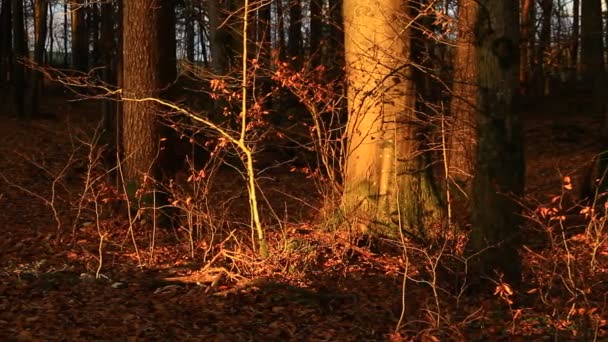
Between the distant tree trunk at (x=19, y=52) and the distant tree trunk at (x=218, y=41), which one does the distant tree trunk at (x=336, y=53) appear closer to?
the distant tree trunk at (x=218, y=41)

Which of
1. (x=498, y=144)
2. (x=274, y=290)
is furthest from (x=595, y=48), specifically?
(x=274, y=290)

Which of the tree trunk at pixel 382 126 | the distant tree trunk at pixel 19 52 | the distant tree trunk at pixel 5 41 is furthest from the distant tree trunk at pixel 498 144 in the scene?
the distant tree trunk at pixel 5 41

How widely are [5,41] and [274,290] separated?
2601 centimetres

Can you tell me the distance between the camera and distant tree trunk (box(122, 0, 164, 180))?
9.81 meters

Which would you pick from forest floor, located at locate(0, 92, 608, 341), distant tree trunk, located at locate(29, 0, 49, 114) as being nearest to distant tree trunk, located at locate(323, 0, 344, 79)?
forest floor, located at locate(0, 92, 608, 341)

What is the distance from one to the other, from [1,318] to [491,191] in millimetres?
4385

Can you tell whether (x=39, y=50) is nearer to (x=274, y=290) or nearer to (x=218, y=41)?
(x=218, y=41)

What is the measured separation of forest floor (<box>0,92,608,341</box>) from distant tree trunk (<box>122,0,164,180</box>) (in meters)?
0.94

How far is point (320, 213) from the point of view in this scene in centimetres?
911

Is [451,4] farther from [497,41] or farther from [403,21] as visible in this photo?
[497,41]

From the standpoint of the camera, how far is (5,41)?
28953mm

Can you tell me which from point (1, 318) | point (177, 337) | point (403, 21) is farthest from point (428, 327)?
point (403, 21)

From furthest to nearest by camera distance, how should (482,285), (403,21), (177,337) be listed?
(403,21), (482,285), (177,337)

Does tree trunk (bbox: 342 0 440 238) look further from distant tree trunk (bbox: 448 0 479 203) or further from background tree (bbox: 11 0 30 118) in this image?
background tree (bbox: 11 0 30 118)
